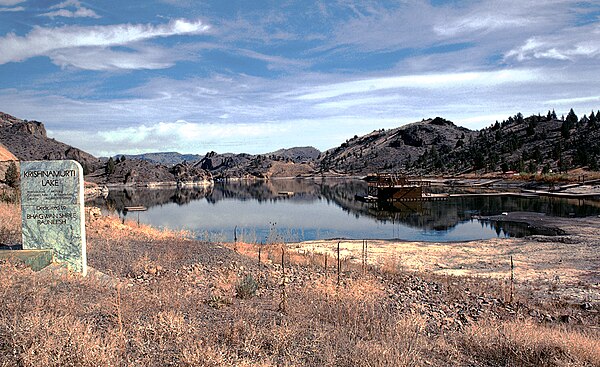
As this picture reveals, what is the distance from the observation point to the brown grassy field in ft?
18.0

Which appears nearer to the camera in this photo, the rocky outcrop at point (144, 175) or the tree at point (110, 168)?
the rocky outcrop at point (144, 175)

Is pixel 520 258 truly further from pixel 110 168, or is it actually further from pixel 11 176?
pixel 110 168

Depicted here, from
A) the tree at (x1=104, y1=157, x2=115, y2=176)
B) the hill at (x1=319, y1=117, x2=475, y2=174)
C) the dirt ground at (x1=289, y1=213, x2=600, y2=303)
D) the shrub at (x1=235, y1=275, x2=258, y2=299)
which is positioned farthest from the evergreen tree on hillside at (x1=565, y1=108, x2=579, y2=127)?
the shrub at (x1=235, y1=275, x2=258, y2=299)

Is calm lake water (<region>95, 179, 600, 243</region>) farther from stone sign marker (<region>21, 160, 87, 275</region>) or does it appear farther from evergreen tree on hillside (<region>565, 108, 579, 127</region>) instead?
evergreen tree on hillside (<region>565, 108, 579, 127</region>)

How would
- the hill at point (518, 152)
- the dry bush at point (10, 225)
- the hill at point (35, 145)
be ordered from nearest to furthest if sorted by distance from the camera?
the dry bush at point (10, 225) → the hill at point (518, 152) → the hill at point (35, 145)

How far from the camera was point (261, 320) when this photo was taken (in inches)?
287

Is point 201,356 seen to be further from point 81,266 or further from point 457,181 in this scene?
point 457,181

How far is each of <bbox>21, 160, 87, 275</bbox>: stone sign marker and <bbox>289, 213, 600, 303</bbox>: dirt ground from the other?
371 inches

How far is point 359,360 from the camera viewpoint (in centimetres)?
560

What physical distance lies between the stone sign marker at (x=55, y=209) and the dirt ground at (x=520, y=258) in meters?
9.42


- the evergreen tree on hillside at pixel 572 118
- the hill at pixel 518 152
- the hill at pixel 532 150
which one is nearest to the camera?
the hill at pixel 532 150

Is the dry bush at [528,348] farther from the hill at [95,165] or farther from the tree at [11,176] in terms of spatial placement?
the hill at [95,165]

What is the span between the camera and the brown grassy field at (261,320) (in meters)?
5.49

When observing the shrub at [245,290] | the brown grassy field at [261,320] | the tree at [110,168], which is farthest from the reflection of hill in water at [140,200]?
the tree at [110,168]
